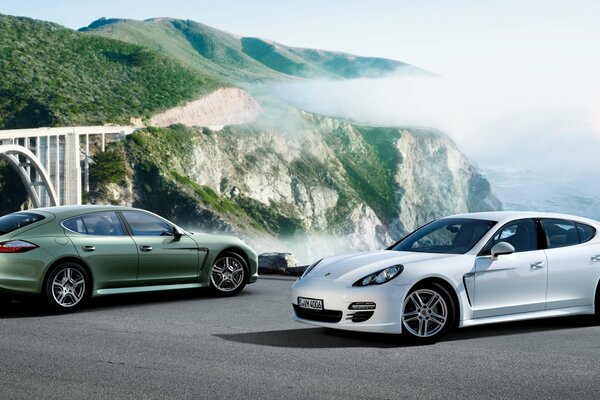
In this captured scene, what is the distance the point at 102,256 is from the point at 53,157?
7164 cm

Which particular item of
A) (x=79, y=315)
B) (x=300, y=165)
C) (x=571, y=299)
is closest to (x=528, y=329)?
(x=571, y=299)

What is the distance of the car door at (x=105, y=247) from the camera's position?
11.4 meters

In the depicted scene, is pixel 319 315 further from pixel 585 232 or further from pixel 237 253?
pixel 237 253

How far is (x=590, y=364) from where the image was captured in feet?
26.2

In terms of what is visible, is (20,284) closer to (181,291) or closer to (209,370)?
(181,291)

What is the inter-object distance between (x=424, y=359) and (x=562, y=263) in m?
2.58

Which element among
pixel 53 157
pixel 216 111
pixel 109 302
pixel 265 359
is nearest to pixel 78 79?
pixel 216 111

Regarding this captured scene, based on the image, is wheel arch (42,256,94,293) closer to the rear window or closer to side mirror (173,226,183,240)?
the rear window

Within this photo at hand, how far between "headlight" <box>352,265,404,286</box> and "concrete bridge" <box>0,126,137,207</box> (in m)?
57.8

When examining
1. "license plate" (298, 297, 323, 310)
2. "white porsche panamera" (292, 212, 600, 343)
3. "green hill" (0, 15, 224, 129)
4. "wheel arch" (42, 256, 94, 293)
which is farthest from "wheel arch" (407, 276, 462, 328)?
"green hill" (0, 15, 224, 129)

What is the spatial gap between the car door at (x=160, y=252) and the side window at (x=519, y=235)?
460cm

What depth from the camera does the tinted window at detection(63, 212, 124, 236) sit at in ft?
37.9

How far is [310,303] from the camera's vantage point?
927 centimetres

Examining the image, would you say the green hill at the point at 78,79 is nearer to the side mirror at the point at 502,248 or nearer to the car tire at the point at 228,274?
the car tire at the point at 228,274
